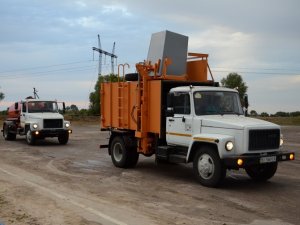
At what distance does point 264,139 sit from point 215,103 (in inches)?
65.8

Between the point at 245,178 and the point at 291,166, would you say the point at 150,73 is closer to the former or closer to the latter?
the point at 245,178

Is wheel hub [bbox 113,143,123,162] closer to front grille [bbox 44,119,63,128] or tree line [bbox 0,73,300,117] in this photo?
front grille [bbox 44,119,63,128]

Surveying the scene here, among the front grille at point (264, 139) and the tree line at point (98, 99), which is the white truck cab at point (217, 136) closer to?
the front grille at point (264, 139)

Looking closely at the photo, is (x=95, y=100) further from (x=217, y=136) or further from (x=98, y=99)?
(x=217, y=136)

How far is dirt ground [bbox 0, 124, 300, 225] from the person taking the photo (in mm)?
7512

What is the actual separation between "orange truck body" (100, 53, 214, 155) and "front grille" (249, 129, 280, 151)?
2869 mm

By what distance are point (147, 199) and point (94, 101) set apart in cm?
7577

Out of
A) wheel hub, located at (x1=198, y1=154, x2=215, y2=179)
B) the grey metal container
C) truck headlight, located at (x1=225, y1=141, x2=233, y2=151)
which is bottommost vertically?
wheel hub, located at (x1=198, y1=154, x2=215, y2=179)

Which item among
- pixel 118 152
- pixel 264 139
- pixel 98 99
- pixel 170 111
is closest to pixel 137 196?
pixel 170 111

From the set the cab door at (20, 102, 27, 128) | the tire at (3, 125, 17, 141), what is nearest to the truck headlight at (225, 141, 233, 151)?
the cab door at (20, 102, 27, 128)

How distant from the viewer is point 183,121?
11.3 metres

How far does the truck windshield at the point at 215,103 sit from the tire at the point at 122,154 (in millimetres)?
3207

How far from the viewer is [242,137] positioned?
9914 mm

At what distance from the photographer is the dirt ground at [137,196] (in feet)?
24.6
